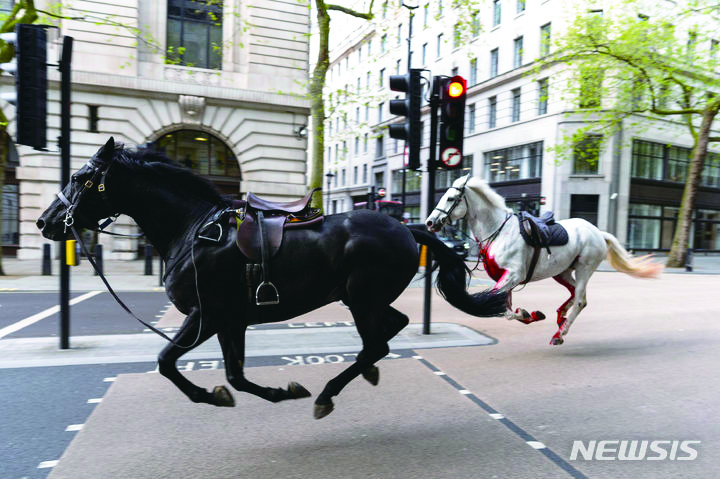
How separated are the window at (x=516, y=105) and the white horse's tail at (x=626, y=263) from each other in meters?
26.7

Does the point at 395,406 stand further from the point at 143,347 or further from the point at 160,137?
the point at 160,137

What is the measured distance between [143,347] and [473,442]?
437 cm

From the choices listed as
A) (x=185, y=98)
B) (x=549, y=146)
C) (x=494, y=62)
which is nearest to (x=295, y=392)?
(x=185, y=98)

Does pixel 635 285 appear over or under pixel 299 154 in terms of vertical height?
under

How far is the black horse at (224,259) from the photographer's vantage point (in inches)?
128

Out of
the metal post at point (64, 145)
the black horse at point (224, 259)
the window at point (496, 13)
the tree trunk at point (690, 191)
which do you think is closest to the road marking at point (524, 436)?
the black horse at point (224, 259)

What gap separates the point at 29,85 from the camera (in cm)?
505

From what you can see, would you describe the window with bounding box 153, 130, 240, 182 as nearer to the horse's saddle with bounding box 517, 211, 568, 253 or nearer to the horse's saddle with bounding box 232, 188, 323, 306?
the horse's saddle with bounding box 517, 211, 568, 253

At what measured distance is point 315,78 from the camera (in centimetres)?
1373

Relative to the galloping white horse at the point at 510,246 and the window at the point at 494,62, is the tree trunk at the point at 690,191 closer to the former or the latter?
the window at the point at 494,62

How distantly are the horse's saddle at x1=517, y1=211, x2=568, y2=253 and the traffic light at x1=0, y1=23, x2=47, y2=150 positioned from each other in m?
5.86

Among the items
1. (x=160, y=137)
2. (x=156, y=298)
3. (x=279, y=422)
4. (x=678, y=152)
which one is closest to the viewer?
(x=279, y=422)

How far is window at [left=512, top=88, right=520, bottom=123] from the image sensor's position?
31.2 m

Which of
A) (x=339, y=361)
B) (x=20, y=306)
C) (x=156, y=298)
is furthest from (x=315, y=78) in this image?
(x=339, y=361)
